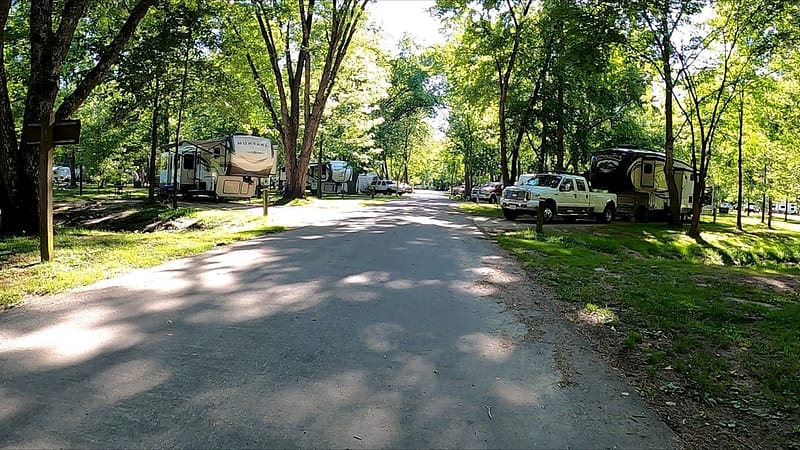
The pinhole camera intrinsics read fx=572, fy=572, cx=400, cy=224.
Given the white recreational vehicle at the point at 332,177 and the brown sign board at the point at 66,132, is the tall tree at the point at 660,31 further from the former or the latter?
the white recreational vehicle at the point at 332,177

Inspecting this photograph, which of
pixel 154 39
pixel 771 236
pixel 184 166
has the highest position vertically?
pixel 154 39

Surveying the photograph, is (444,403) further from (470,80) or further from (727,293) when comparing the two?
(470,80)

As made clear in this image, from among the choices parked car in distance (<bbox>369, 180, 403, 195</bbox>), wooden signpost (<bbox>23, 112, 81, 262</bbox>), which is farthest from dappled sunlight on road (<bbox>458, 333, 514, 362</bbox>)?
parked car in distance (<bbox>369, 180, 403, 195</bbox>)

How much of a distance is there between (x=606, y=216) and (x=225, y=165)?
1698 centimetres

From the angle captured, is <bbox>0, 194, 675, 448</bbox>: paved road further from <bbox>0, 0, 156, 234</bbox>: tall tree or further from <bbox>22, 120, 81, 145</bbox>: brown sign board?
<bbox>0, 0, 156, 234</bbox>: tall tree

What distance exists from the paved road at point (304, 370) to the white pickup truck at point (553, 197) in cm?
1410

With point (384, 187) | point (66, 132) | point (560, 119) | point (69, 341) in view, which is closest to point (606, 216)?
point (560, 119)

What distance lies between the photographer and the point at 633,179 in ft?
82.4

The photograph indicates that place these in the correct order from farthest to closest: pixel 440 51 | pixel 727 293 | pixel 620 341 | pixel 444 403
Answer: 1. pixel 440 51
2. pixel 727 293
3. pixel 620 341
4. pixel 444 403

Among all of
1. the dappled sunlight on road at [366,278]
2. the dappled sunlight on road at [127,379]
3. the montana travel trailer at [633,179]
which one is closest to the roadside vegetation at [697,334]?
the dappled sunlight on road at [366,278]

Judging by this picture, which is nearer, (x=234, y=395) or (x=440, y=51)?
(x=234, y=395)

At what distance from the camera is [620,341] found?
5.70 meters

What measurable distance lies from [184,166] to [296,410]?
27.5 m

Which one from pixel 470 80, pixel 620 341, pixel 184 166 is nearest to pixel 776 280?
pixel 620 341
